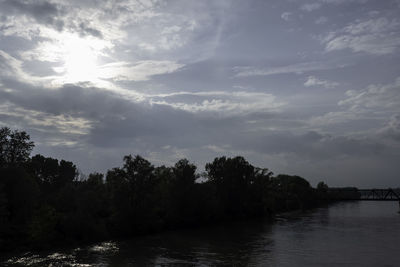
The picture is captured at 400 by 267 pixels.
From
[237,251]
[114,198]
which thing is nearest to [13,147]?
[114,198]

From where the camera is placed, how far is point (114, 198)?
272ft

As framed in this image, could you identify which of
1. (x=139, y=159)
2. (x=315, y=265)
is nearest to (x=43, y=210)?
(x=139, y=159)

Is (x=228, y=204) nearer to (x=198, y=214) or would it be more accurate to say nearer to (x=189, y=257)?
(x=198, y=214)

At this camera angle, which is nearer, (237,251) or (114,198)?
(237,251)

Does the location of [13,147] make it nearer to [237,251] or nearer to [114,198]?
[114,198]

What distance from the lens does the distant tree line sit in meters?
66.9

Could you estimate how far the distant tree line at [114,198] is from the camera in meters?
66.9

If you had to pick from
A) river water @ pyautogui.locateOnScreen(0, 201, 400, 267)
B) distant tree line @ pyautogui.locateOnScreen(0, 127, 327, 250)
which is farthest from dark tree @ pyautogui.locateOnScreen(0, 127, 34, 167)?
river water @ pyautogui.locateOnScreen(0, 201, 400, 267)

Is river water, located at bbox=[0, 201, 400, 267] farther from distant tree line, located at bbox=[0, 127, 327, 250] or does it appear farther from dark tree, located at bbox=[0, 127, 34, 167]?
dark tree, located at bbox=[0, 127, 34, 167]

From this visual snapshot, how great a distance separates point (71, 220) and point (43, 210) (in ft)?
20.2

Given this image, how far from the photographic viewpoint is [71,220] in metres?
69.8

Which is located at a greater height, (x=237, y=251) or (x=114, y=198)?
(x=114, y=198)

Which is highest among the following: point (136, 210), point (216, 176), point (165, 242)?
point (216, 176)

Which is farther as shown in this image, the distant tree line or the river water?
the distant tree line
